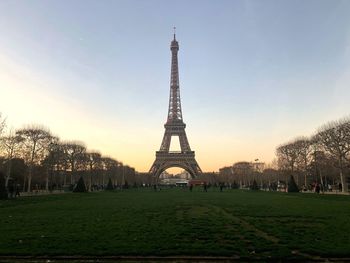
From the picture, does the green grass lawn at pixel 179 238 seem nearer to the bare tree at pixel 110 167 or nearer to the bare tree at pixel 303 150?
the bare tree at pixel 303 150

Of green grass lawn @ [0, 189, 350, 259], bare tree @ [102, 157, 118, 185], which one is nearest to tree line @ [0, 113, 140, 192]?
bare tree @ [102, 157, 118, 185]

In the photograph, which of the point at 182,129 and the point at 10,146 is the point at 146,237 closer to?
the point at 10,146

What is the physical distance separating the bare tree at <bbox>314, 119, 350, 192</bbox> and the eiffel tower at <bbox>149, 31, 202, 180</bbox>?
7046 cm

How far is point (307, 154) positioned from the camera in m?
76.2

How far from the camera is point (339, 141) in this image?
56.8m

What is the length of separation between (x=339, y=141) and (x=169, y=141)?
8369 cm

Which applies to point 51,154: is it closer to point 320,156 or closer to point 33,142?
point 33,142

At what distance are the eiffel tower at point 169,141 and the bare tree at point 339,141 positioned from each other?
70.5 m

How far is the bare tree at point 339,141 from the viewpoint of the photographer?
56.1 meters

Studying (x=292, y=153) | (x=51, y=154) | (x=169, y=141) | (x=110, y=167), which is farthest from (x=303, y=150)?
(x=169, y=141)

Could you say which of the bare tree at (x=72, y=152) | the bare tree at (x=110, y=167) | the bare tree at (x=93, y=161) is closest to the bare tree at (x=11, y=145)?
the bare tree at (x=72, y=152)

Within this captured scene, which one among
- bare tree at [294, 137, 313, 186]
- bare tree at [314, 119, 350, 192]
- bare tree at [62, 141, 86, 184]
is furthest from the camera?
bare tree at [62, 141, 86, 184]

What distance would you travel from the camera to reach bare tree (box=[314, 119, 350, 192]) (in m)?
56.1

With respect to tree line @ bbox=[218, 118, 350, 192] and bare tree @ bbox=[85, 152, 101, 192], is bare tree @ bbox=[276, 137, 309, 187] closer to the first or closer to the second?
tree line @ bbox=[218, 118, 350, 192]
